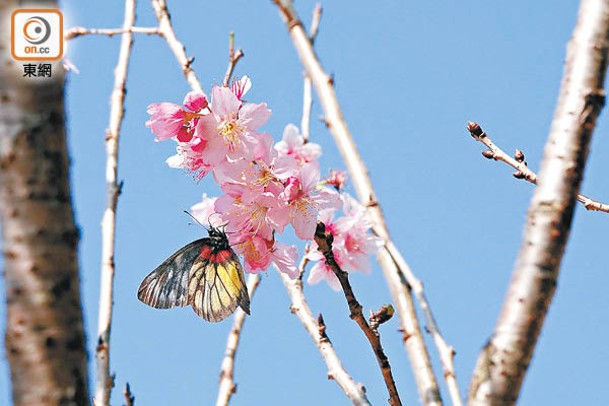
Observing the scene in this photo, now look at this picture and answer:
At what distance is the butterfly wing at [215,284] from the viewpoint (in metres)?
2.59

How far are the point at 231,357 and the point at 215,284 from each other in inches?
19.3

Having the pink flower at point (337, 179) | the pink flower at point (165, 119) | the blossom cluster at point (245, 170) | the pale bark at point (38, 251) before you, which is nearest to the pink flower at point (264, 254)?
the blossom cluster at point (245, 170)

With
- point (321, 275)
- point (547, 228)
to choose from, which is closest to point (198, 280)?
point (321, 275)

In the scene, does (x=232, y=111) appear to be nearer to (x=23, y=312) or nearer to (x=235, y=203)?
(x=235, y=203)

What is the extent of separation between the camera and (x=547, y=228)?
1.00m

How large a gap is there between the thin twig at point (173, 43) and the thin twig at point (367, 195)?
40cm

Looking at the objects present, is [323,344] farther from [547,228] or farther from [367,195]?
[547,228]

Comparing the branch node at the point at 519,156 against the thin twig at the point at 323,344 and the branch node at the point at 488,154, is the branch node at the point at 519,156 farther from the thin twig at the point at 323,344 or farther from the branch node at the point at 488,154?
the thin twig at the point at 323,344

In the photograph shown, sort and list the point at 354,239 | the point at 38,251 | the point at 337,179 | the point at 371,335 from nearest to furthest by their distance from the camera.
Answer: the point at 38,251, the point at 371,335, the point at 354,239, the point at 337,179

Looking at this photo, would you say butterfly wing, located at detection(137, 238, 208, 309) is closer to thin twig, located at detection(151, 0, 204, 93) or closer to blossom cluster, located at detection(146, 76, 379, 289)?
blossom cluster, located at detection(146, 76, 379, 289)

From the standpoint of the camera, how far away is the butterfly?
2.61 meters

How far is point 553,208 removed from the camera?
1.00m

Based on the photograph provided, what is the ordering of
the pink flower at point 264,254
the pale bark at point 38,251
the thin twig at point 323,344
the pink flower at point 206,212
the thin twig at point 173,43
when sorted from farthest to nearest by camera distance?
the thin twig at point 173,43 < the pink flower at point 206,212 < the pink flower at point 264,254 < the thin twig at point 323,344 < the pale bark at point 38,251

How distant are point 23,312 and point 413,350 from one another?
43.7 inches
